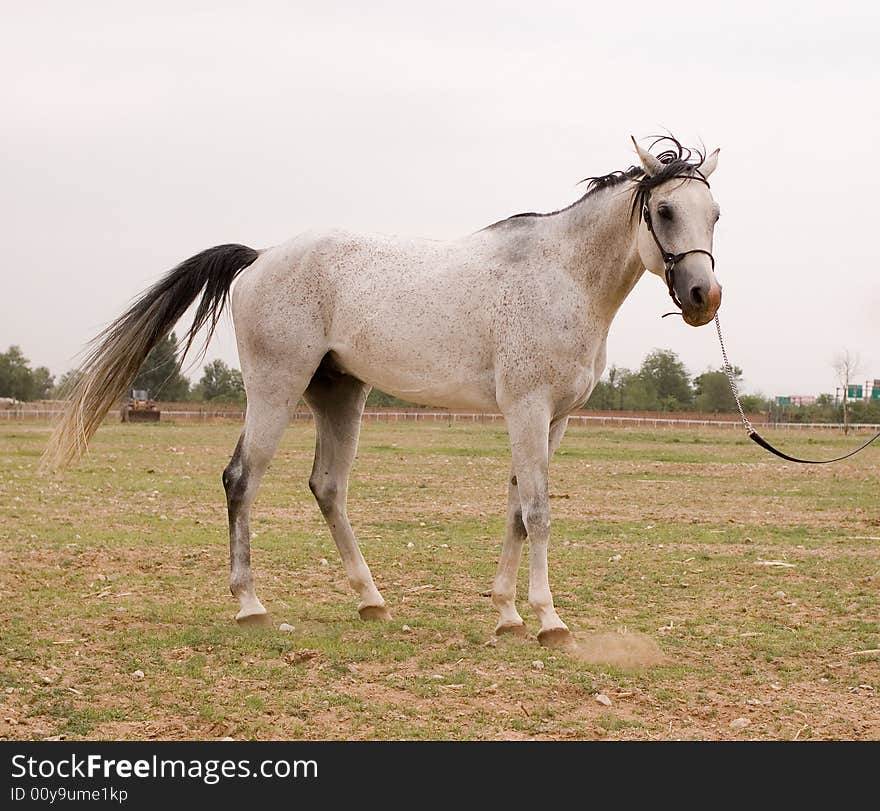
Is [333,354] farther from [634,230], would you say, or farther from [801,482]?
[801,482]

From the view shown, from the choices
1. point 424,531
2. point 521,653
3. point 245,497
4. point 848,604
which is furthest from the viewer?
point 424,531

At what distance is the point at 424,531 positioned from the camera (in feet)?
38.1

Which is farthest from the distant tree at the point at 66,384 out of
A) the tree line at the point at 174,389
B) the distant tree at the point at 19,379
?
the distant tree at the point at 19,379

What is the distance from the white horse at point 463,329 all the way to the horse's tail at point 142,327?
2 centimetres

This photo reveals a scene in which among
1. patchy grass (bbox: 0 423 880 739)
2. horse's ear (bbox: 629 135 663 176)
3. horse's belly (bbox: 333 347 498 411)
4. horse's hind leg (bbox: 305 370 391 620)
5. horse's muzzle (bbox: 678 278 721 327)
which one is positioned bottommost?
patchy grass (bbox: 0 423 880 739)

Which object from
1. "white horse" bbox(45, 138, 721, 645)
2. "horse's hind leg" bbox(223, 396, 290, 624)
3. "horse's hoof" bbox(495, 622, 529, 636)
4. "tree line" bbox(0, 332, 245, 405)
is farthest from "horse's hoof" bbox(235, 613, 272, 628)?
"tree line" bbox(0, 332, 245, 405)

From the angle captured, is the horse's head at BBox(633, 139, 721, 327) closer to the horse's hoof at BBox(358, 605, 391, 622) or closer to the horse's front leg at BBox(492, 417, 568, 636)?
the horse's front leg at BBox(492, 417, 568, 636)

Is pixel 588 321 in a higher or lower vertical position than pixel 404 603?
higher

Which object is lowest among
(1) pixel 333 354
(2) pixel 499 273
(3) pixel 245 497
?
(3) pixel 245 497

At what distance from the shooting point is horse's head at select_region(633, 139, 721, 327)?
5.68m

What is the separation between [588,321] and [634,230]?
645 millimetres

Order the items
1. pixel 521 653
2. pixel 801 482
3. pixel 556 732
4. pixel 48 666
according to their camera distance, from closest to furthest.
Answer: pixel 556 732 < pixel 48 666 < pixel 521 653 < pixel 801 482

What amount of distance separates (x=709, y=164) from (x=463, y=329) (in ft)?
6.08

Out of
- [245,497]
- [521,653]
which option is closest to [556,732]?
[521,653]
